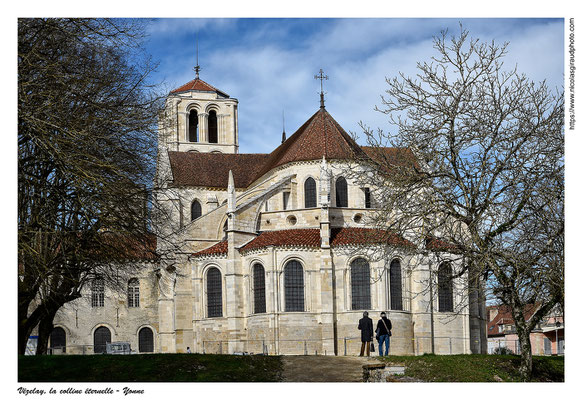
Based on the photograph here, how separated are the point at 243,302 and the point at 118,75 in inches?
795

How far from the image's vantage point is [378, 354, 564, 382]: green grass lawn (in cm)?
2053

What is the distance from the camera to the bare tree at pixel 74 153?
57.2 feet

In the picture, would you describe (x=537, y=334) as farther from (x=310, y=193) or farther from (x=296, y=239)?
(x=296, y=239)

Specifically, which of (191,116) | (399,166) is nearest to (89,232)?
(399,166)

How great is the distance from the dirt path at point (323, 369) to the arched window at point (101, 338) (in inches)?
1190

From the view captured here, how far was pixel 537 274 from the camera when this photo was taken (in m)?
19.3

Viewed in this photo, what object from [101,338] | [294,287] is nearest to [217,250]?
[294,287]

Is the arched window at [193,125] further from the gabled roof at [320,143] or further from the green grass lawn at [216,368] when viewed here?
the green grass lawn at [216,368]

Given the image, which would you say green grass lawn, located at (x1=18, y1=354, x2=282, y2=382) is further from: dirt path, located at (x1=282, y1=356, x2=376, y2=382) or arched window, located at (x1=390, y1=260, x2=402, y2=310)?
arched window, located at (x1=390, y1=260, x2=402, y2=310)

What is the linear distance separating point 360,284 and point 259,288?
203 inches

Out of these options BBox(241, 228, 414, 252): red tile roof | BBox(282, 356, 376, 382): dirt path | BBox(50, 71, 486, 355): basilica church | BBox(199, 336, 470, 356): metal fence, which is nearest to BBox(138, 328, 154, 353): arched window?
BBox(50, 71, 486, 355): basilica church

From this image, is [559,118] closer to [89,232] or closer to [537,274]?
[537,274]

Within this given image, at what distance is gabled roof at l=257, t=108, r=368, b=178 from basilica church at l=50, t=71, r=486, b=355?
69mm

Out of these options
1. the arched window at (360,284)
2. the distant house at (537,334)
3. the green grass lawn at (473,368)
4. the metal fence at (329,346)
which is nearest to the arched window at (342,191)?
the arched window at (360,284)
